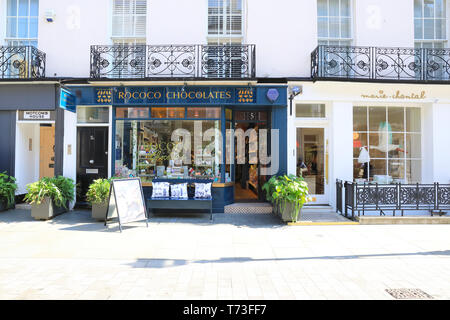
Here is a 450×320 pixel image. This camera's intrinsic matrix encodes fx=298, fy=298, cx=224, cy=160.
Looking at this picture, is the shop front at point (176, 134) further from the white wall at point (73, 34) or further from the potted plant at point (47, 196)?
the potted plant at point (47, 196)

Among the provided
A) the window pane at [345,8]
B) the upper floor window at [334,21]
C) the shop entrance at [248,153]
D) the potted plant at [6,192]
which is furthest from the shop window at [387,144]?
the potted plant at [6,192]

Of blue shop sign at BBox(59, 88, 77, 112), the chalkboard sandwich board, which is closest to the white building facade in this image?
blue shop sign at BBox(59, 88, 77, 112)

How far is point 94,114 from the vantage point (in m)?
9.80

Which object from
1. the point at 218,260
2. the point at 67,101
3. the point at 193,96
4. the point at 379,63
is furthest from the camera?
the point at 379,63

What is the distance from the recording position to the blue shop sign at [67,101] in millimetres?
8562

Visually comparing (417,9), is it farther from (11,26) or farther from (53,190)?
(11,26)

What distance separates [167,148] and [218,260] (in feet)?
17.1

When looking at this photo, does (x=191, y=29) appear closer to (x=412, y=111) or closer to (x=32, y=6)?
(x=32, y=6)

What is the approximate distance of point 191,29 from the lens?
31.7 ft

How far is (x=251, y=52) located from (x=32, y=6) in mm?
7720

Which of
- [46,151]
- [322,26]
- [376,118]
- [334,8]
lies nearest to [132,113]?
[46,151]

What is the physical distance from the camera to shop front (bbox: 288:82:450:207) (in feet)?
31.3

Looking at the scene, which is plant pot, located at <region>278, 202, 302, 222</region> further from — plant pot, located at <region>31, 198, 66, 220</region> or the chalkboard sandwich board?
plant pot, located at <region>31, 198, 66, 220</region>

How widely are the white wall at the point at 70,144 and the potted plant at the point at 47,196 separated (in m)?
0.81
